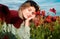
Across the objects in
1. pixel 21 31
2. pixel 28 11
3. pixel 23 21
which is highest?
pixel 28 11

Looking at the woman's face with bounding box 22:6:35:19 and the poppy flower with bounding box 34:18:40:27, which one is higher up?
the woman's face with bounding box 22:6:35:19

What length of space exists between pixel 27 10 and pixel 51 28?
40cm

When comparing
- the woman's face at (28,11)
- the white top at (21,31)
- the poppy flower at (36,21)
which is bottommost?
the white top at (21,31)

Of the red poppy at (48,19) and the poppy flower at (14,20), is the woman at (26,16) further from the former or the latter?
the red poppy at (48,19)

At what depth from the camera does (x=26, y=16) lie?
91.8 metres

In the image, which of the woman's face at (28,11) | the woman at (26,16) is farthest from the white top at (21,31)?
the woman's face at (28,11)

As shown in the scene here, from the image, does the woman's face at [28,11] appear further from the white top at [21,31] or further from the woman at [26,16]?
the white top at [21,31]

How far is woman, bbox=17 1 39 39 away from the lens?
91.8 meters

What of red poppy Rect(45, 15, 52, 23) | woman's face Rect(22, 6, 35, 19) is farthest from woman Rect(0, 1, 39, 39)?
red poppy Rect(45, 15, 52, 23)

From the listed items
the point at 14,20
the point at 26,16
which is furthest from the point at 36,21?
the point at 14,20

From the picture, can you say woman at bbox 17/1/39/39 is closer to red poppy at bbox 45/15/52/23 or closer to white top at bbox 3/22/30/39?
white top at bbox 3/22/30/39

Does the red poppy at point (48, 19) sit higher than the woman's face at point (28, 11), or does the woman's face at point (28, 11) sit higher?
the woman's face at point (28, 11)

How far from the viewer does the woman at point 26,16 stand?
9181 centimetres

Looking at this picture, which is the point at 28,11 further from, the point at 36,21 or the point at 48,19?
the point at 48,19
